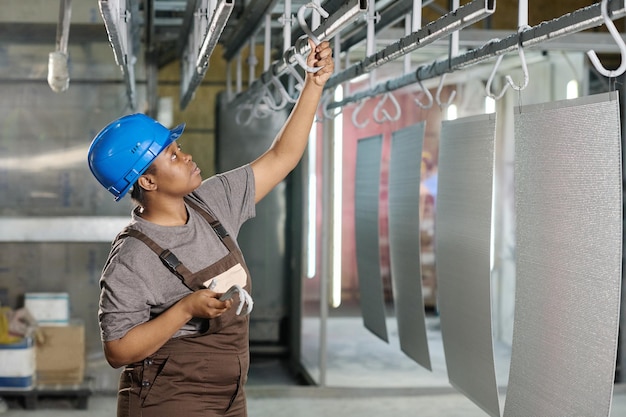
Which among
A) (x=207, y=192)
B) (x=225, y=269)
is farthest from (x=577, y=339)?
(x=207, y=192)

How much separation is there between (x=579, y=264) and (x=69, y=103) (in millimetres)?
3923

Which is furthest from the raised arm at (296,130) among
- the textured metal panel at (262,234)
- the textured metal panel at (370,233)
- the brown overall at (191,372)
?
the textured metal panel at (262,234)

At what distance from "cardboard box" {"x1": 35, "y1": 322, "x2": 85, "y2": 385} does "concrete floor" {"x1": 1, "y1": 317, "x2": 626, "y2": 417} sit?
0.15 metres

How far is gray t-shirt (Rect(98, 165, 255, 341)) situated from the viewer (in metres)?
2.12

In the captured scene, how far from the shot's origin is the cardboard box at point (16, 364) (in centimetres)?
505

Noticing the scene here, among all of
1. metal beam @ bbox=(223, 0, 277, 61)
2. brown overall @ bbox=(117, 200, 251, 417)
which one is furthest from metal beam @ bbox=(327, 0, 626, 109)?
brown overall @ bbox=(117, 200, 251, 417)

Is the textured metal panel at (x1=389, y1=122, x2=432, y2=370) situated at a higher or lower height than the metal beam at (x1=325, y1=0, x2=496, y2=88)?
lower

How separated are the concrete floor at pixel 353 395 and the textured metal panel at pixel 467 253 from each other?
232 centimetres

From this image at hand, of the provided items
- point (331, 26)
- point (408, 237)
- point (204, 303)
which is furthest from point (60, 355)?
point (331, 26)

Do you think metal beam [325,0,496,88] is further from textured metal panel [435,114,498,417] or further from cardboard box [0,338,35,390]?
cardboard box [0,338,35,390]

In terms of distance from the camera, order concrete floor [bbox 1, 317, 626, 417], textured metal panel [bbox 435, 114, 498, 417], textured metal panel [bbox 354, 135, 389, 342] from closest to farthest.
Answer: textured metal panel [bbox 435, 114, 498, 417] → textured metal panel [bbox 354, 135, 389, 342] → concrete floor [bbox 1, 317, 626, 417]

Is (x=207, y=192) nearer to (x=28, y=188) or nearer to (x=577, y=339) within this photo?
(x=577, y=339)

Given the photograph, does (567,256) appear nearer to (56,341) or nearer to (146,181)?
(146,181)

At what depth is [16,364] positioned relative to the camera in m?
5.06
